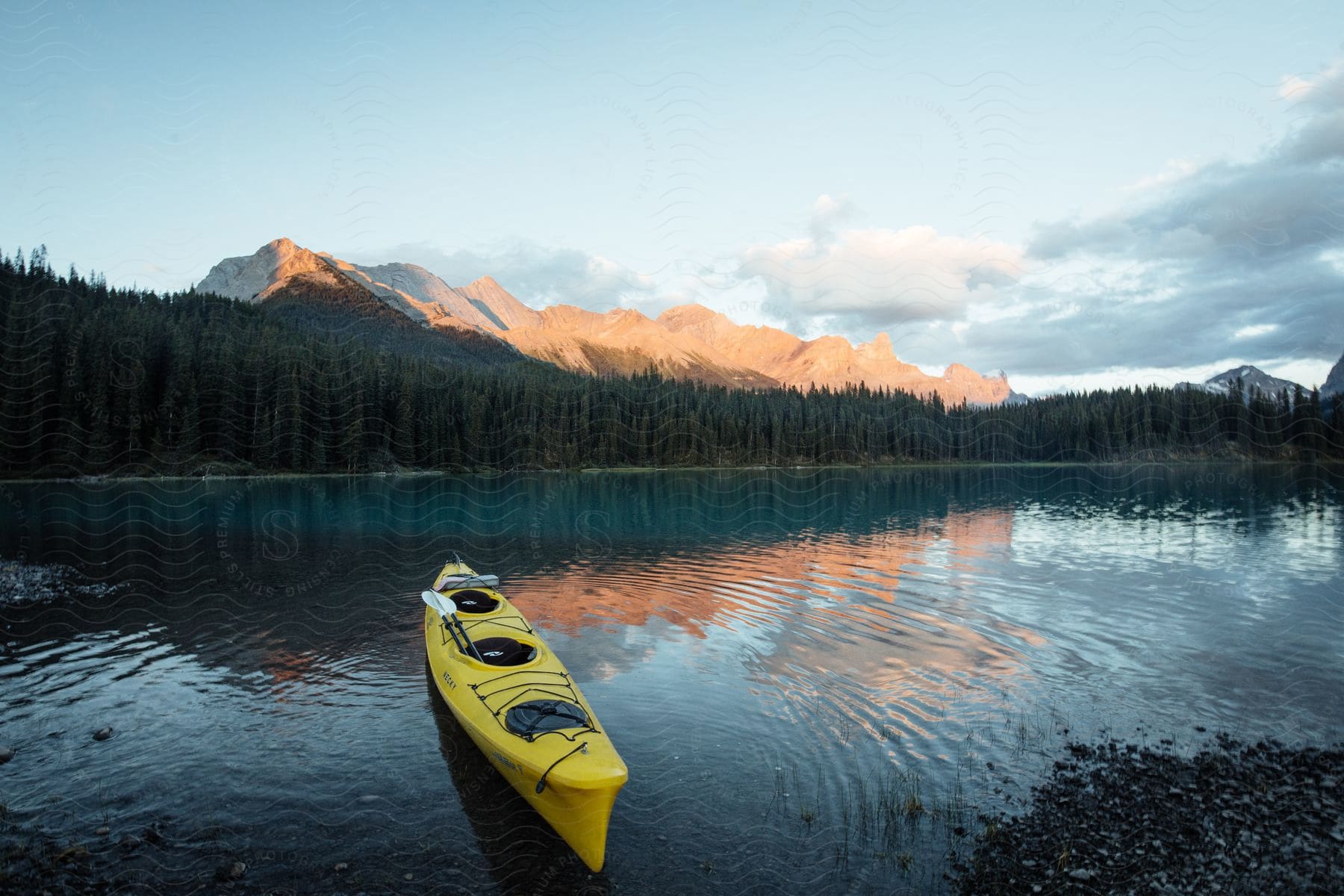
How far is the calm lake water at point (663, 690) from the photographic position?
11.4m

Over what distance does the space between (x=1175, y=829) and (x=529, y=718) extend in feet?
36.9

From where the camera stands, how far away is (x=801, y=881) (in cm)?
1038

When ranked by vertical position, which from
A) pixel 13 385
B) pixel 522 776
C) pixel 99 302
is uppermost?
pixel 99 302

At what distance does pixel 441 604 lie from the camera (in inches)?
738

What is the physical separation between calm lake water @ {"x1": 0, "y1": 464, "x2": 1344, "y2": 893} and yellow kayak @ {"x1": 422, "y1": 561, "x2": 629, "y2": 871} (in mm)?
770

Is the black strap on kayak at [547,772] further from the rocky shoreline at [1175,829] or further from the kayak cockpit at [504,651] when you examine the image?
the rocky shoreline at [1175,829]

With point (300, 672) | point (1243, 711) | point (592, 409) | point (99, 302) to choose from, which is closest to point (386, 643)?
point (300, 672)

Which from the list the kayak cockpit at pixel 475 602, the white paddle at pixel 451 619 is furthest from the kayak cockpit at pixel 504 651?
the kayak cockpit at pixel 475 602

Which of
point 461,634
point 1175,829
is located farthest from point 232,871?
point 1175,829

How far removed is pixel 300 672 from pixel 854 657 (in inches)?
664

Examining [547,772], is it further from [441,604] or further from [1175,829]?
[1175,829]

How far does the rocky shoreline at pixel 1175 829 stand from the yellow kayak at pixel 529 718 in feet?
18.7

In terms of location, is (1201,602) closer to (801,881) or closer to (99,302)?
(801,881)

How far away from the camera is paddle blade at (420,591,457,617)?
1831 cm
